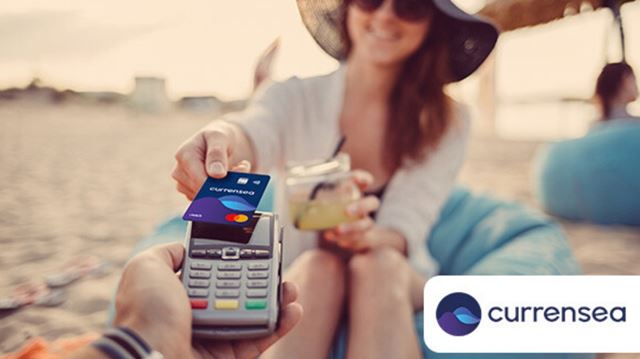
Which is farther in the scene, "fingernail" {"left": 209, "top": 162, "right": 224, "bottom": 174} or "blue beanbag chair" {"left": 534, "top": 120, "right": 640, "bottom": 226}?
"blue beanbag chair" {"left": 534, "top": 120, "right": 640, "bottom": 226}

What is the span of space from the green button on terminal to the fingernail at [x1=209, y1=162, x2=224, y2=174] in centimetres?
12

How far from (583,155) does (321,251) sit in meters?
1.13

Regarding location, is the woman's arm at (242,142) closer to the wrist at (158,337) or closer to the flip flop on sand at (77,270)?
the wrist at (158,337)

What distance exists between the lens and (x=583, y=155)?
5.45 ft

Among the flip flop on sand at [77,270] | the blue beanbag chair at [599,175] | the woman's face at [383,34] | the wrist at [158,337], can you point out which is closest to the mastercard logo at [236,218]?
the wrist at [158,337]

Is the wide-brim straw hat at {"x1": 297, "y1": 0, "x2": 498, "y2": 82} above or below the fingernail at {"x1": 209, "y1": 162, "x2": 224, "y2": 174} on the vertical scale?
above

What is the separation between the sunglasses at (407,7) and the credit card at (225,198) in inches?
20.8

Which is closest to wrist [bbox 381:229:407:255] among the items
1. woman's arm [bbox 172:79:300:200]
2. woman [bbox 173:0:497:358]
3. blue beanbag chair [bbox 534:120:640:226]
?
woman [bbox 173:0:497:358]

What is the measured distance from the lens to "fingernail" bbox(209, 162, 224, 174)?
0.52 meters

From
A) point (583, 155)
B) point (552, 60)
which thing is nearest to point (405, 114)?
point (552, 60)

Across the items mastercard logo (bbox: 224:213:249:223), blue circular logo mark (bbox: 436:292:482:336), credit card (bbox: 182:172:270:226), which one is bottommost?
blue circular logo mark (bbox: 436:292:482:336)

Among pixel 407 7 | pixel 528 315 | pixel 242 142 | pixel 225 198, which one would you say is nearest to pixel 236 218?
pixel 225 198

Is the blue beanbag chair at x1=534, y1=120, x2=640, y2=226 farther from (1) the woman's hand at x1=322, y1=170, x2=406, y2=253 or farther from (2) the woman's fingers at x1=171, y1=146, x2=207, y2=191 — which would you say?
(2) the woman's fingers at x1=171, y1=146, x2=207, y2=191

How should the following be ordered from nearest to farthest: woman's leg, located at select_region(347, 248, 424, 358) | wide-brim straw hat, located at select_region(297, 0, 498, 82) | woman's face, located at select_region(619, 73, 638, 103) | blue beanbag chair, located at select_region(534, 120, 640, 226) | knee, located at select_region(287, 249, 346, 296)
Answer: woman's leg, located at select_region(347, 248, 424, 358), knee, located at select_region(287, 249, 346, 296), wide-brim straw hat, located at select_region(297, 0, 498, 82), woman's face, located at select_region(619, 73, 638, 103), blue beanbag chair, located at select_region(534, 120, 640, 226)
